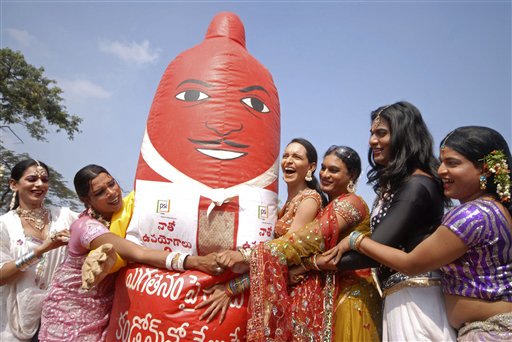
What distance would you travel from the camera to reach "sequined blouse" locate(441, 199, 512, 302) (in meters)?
1.93

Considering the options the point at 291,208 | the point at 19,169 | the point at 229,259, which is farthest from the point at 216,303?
the point at 19,169

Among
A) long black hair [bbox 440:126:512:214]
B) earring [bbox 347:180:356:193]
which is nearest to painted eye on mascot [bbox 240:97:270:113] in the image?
earring [bbox 347:180:356:193]

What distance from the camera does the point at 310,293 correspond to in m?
2.54

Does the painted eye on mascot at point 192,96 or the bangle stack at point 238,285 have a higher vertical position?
the painted eye on mascot at point 192,96

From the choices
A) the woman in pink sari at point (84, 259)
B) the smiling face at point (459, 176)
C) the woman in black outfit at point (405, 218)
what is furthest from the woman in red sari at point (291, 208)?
the smiling face at point (459, 176)

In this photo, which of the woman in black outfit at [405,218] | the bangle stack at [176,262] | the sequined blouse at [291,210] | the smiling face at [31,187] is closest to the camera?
the woman in black outfit at [405,218]

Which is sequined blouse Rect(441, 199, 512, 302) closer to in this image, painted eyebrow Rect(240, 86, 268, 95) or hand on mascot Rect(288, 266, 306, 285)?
hand on mascot Rect(288, 266, 306, 285)

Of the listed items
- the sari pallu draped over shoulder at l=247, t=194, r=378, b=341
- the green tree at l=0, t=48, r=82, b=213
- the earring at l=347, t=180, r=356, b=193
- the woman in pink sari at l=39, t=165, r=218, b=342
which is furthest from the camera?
the green tree at l=0, t=48, r=82, b=213

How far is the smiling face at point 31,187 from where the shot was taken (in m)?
3.53

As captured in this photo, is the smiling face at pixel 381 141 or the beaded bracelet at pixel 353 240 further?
the smiling face at pixel 381 141

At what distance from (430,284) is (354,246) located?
1.44 feet

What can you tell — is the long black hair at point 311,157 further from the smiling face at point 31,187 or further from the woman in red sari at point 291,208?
the smiling face at point 31,187

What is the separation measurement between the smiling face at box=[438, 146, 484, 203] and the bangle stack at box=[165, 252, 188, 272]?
163 cm

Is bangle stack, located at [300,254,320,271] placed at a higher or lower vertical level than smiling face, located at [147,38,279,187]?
lower
